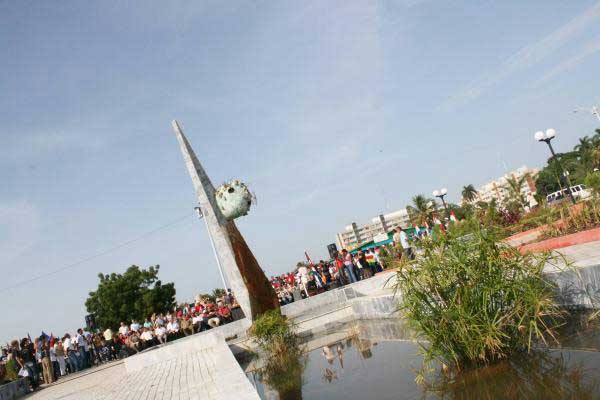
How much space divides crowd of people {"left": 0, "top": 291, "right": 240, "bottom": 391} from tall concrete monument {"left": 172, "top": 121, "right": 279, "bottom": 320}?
16.7 feet

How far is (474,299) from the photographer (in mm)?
4348

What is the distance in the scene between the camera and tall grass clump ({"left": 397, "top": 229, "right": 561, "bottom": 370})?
14.0ft

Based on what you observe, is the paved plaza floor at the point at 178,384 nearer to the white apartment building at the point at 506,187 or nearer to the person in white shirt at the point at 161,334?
the person in white shirt at the point at 161,334

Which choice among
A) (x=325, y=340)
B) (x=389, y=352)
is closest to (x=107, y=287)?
(x=325, y=340)

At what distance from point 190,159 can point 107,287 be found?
3505 cm

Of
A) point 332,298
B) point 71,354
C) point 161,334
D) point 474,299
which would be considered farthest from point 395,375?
point 71,354

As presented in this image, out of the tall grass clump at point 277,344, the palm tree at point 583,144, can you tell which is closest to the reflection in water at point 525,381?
the tall grass clump at point 277,344

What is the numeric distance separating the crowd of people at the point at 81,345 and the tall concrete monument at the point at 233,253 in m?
5.08

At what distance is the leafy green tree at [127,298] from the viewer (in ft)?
138

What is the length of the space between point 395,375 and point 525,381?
1.56 meters

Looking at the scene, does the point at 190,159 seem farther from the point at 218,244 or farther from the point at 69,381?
the point at 69,381

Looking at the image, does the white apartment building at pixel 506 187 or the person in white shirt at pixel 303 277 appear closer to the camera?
the person in white shirt at pixel 303 277

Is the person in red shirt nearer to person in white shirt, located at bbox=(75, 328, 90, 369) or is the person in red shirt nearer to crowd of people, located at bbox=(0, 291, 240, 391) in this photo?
crowd of people, located at bbox=(0, 291, 240, 391)

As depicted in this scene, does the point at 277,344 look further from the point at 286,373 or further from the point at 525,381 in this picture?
the point at 525,381
